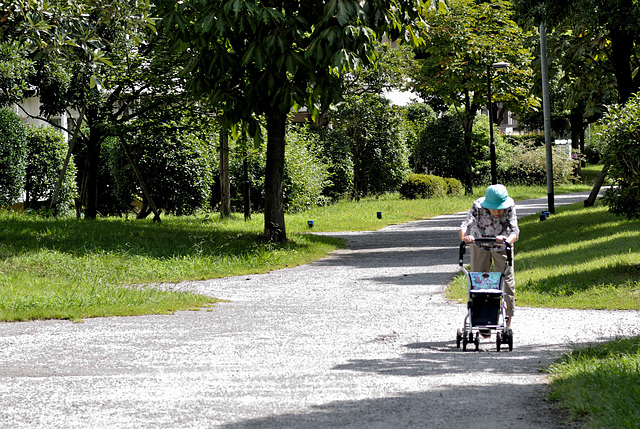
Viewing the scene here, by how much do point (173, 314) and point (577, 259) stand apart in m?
7.84

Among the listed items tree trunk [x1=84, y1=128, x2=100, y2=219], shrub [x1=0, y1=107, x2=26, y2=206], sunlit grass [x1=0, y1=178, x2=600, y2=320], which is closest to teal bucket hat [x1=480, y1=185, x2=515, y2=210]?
sunlit grass [x1=0, y1=178, x2=600, y2=320]

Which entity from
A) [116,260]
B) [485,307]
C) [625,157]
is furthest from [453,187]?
[485,307]

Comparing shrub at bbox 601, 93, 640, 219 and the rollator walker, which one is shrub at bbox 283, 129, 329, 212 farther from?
the rollator walker

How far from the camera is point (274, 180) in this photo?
18969mm

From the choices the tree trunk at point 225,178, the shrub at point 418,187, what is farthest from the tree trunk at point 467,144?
the tree trunk at point 225,178

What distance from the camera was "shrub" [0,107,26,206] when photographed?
2378cm

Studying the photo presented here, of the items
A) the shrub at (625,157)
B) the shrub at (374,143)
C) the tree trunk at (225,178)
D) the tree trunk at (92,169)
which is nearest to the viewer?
the shrub at (625,157)

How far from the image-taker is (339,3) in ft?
48.5

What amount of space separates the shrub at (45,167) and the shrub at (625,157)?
55.6 feet

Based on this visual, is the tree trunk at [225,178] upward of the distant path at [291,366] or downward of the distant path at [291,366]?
upward

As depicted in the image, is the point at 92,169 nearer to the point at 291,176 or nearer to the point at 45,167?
the point at 45,167

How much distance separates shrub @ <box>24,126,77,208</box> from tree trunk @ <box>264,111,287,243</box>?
30.3 ft

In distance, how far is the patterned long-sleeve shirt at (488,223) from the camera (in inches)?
352

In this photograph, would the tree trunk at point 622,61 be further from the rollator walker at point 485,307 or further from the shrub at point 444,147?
the shrub at point 444,147
